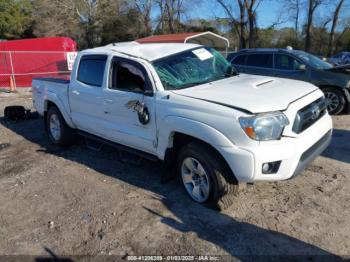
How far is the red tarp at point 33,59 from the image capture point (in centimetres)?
1603

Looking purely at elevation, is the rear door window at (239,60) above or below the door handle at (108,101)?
above

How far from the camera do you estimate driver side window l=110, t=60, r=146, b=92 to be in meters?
4.59

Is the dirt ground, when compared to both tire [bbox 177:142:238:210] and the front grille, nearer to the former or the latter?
tire [bbox 177:142:238:210]

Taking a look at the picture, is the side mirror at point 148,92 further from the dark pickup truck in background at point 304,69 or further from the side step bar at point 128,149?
the dark pickup truck in background at point 304,69

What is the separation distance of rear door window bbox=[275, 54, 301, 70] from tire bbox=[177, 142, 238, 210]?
5.69 metres

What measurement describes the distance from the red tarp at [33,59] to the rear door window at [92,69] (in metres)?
11.6

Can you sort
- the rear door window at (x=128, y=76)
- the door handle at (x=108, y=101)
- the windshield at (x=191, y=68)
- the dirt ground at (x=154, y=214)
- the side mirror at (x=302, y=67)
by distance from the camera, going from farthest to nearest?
the side mirror at (x=302, y=67) → the door handle at (x=108, y=101) → the rear door window at (x=128, y=76) → the windshield at (x=191, y=68) → the dirt ground at (x=154, y=214)

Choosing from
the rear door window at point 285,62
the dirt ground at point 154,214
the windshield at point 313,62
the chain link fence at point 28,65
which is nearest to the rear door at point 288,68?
the rear door window at point 285,62

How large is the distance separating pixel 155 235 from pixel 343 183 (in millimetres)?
2579

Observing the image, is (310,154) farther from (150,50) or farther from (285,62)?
(285,62)

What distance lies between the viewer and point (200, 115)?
3730 mm

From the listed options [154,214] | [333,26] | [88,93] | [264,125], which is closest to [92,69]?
[88,93]

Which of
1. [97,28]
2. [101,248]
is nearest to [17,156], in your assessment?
[101,248]

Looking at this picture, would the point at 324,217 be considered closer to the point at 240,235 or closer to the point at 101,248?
the point at 240,235
